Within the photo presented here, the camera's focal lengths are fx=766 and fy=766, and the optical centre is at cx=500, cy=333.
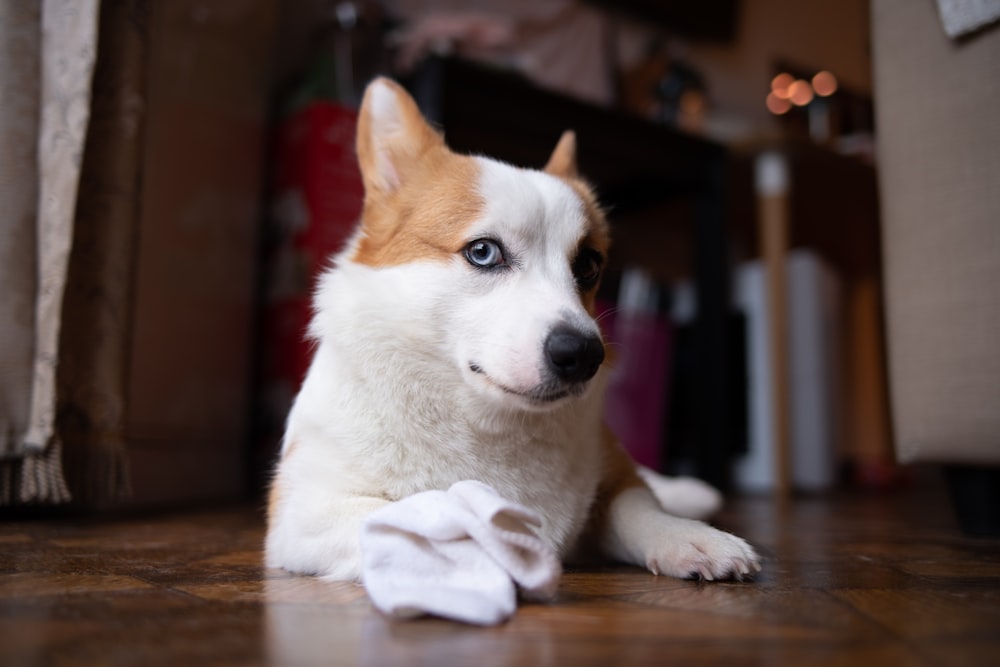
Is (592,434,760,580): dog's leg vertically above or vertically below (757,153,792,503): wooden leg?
below

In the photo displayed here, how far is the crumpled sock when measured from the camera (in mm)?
757

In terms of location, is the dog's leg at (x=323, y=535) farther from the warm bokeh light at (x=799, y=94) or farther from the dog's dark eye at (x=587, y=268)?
the warm bokeh light at (x=799, y=94)

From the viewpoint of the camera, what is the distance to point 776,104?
4117 mm

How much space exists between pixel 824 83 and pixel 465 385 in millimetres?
4011

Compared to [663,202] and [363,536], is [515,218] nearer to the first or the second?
[363,536]

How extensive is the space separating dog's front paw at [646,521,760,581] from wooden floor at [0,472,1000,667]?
1.2 inches

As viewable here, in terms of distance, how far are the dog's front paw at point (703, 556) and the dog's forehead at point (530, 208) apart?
17.1 inches

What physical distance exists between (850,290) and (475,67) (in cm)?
281

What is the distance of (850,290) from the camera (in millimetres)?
4121

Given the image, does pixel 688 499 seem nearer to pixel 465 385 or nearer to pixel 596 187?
pixel 465 385

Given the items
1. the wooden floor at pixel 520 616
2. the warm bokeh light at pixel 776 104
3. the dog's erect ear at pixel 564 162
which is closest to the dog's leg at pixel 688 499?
the wooden floor at pixel 520 616

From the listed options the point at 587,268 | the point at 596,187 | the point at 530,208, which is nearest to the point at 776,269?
the point at 596,187

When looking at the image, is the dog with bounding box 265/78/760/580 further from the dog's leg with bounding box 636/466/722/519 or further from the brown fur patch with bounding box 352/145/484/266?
the dog's leg with bounding box 636/466/722/519

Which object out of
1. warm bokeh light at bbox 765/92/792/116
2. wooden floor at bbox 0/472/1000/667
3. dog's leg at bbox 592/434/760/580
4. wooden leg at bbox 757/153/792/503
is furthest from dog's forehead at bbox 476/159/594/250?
warm bokeh light at bbox 765/92/792/116
